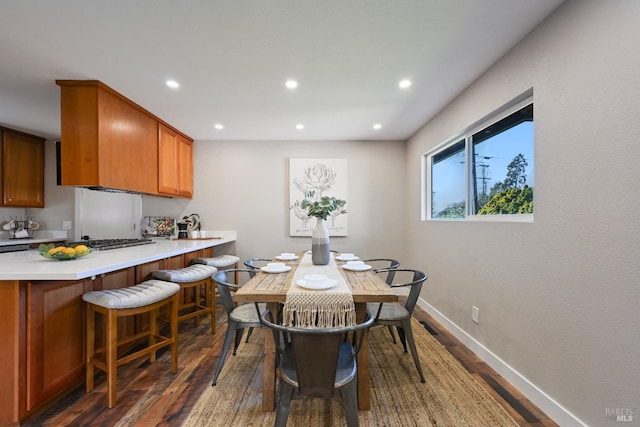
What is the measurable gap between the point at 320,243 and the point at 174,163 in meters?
2.44

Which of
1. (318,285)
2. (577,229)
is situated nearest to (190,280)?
(318,285)

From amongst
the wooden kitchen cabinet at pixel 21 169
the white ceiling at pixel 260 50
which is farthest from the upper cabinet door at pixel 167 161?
the wooden kitchen cabinet at pixel 21 169

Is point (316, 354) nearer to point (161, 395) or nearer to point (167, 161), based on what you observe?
point (161, 395)

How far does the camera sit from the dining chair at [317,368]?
1.08 meters

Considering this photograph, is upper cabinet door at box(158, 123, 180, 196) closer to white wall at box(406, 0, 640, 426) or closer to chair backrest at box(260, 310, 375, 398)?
chair backrest at box(260, 310, 375, 398)

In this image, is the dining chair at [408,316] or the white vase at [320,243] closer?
the dining chair at [408,316]

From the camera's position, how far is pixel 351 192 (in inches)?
153

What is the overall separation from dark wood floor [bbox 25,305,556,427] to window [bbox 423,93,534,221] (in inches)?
45.3

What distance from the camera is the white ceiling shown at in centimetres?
145

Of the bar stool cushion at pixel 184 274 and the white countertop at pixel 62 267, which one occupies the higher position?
the white countertop at pixel 62 267

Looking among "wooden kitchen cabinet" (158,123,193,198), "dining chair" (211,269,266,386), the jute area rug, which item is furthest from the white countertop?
"wooden kitchen cabinet" (158,123,193,198)

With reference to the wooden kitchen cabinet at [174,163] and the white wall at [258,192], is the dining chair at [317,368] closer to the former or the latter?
the white wall at [258,192]

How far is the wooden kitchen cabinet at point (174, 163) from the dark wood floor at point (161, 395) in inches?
76.2

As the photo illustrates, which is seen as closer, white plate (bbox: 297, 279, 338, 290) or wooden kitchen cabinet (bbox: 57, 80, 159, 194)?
white plate (bbox: 297, 279, 338, 290)
